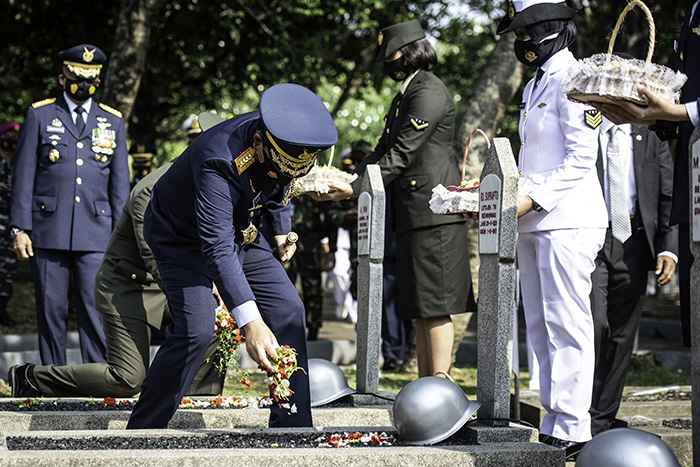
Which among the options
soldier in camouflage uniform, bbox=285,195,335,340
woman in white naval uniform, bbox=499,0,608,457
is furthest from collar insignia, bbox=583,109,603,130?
soldier in camouflage uniform, bbox=285,195,335,340

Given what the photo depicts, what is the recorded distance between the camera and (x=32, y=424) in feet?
18.4

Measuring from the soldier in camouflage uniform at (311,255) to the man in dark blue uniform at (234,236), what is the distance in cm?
588

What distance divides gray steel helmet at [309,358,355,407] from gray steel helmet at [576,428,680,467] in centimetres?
251

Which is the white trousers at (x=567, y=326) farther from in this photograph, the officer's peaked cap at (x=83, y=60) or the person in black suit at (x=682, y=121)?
the officer's peaked cap at (x=83, y=60)

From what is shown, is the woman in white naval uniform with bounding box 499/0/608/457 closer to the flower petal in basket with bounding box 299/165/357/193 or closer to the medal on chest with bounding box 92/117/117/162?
the flower petal in basket with bounding box 299/165/357/193

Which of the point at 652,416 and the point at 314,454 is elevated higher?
the point at 314,454

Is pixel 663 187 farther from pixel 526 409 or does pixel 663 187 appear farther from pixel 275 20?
pixel 275 20

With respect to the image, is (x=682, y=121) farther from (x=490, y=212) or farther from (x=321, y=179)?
(x=321, y=179)

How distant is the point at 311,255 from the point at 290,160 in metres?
7.17

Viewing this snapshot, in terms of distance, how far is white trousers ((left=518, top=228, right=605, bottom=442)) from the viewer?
504 cm

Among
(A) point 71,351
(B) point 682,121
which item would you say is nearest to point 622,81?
(B) point 682,121

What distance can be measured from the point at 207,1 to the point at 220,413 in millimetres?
11277

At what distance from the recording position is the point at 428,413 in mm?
4691

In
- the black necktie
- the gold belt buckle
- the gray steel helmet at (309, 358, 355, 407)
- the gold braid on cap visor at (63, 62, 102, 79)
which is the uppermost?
the gold braid on cap visor at (63, 62, 102, 79)
